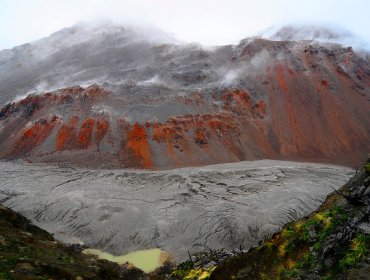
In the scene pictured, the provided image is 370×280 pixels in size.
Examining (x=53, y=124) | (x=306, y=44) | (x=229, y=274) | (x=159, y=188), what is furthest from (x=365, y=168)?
(x=306, y=44)

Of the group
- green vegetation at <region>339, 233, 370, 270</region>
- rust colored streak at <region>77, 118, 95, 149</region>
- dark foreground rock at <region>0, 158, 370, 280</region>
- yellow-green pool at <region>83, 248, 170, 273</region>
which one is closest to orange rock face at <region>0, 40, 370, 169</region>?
rust colored streak at <region>77, 118, 95, 149</region>

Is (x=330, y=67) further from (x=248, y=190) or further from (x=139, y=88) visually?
(x=248, y=190)

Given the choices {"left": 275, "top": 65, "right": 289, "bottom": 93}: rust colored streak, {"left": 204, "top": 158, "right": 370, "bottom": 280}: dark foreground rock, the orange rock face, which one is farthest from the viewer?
{"left": 275, "top": 65, "right": 289, "bottom": 93}: rust colored streak

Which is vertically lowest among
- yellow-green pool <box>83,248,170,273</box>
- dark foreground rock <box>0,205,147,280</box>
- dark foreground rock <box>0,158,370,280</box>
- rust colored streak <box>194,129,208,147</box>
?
yellow-green pool <box>83,248,170,273</box>

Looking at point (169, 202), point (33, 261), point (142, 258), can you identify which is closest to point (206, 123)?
point (169, 202)

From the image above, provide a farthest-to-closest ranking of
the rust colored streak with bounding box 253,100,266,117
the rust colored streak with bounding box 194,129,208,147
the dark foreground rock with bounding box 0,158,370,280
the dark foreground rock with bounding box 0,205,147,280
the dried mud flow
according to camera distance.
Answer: the rust colored streak with bounding box 253,100,266,117 < the rust colored streak with bounding box 194,129,208,147 < the dried mud flow < the dark foreground rock with bounding box 0,205,147,280 < the dark foreground rock with bounding box 0,158,370,280

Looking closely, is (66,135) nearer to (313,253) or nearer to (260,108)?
(260,108)

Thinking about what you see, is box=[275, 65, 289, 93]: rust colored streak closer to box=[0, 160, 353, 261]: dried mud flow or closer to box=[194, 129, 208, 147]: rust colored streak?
box=[194, 129, 208, 147]: rust colored streak
